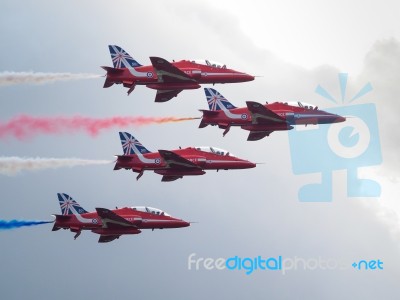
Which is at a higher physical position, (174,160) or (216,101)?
(216,101)

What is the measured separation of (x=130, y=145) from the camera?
389 ft

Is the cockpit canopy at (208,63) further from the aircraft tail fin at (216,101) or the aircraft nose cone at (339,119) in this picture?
the aircraft nose cone at (339,119)

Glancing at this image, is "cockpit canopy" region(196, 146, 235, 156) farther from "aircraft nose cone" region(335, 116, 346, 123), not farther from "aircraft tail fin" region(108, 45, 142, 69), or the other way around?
"aircraft nose cone" region(335, 116, 346, 123)

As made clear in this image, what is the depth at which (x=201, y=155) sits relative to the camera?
118m

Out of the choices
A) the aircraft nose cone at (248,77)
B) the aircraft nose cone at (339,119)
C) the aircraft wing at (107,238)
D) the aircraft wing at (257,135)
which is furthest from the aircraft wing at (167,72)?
the aircraft wing at (107,238)

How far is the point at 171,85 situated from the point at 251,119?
27.7 ft

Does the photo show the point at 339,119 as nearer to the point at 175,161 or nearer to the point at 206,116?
the point at 206,116

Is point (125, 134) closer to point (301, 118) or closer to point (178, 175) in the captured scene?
point (178, 175)

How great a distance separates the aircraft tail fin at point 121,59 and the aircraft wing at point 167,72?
3005mm

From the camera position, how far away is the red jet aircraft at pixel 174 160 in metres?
116

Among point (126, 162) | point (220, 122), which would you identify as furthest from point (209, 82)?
point (126, 162)

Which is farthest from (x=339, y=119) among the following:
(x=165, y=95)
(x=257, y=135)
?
(x=165, y=95)

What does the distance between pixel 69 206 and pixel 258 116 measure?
838 inches

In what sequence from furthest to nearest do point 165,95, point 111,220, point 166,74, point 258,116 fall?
1. point 111,220
2. point 165,95
3. point 258,116
4. point 166,74
